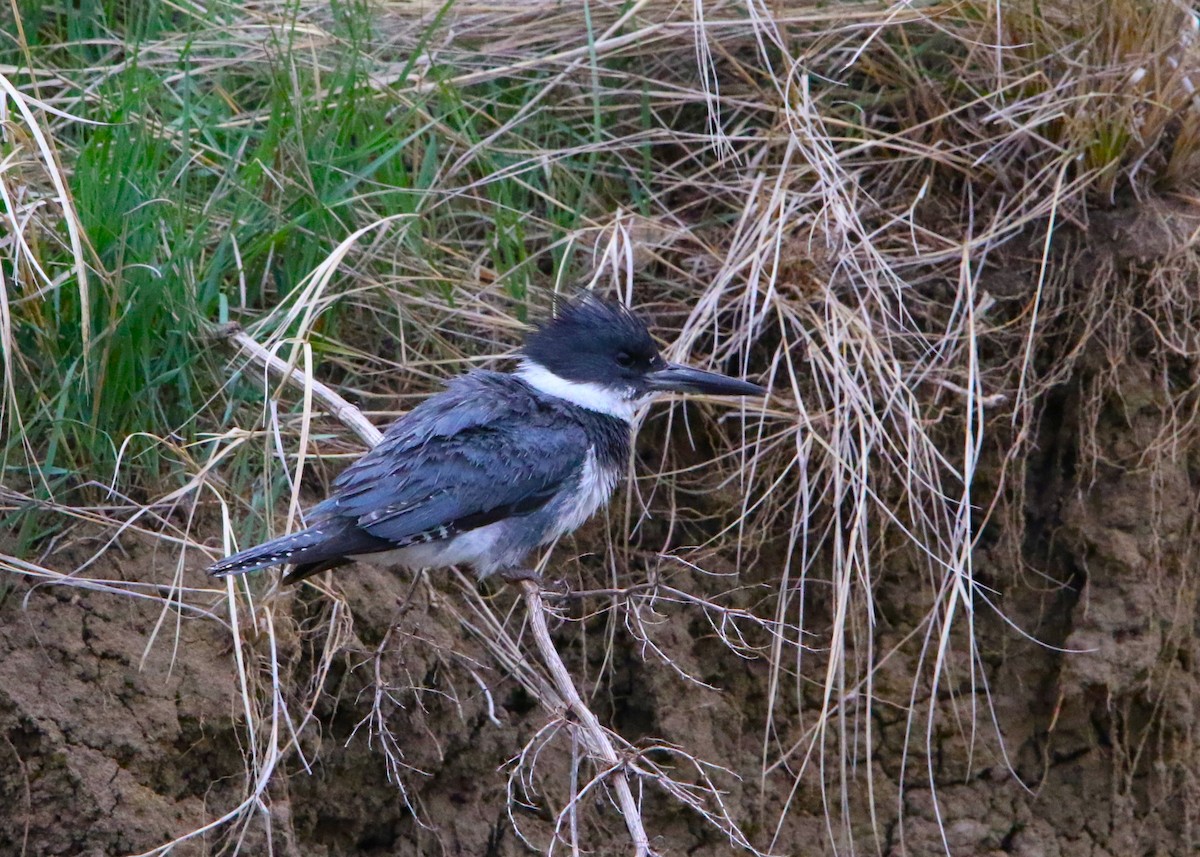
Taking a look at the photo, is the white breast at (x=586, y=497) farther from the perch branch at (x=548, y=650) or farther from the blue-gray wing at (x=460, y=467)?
the perch branch at (x=548, y=650)

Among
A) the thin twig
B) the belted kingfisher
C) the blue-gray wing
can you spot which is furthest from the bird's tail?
the thin twig

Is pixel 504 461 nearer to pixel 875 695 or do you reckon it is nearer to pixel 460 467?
pixel 460 467

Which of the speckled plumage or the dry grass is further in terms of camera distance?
the dry grass

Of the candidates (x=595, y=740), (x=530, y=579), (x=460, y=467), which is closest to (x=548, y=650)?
(x=595, y=740)

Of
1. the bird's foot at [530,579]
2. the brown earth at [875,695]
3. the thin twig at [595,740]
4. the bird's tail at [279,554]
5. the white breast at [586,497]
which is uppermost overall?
the bird's tail at [279,554]

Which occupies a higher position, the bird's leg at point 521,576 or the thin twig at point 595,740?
the thin twig at point 595,740

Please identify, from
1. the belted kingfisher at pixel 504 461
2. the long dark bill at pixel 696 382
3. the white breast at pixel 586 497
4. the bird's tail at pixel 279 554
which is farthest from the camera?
the long dark bill at pixel 696 382

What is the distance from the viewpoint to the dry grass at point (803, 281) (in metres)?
3.32

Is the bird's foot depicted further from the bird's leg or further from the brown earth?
the brown earth

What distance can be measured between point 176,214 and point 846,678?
203cm

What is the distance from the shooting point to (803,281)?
138 inches

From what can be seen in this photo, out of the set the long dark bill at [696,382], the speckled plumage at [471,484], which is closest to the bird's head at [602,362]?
the long dark bill at [696,382]

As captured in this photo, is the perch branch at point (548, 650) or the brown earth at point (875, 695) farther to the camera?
the brown earth at point (875, 695)

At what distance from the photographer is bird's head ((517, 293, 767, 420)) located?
3.23 metres
